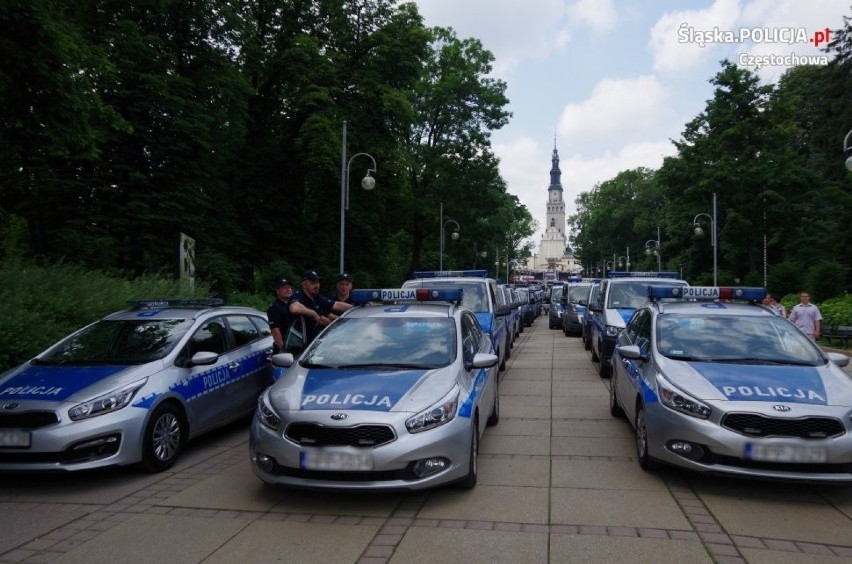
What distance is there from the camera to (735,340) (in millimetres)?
6520

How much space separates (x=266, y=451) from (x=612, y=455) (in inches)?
141

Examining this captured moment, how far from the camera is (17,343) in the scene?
8.33m

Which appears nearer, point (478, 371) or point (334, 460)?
point (334, 460)

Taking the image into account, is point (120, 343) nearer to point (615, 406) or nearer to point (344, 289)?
point (344, 289)

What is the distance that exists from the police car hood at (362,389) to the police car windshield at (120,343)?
1.74 m

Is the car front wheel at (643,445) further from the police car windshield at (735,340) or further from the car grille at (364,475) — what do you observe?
the car grille at (364,475)

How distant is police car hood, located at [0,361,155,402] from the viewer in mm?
5716

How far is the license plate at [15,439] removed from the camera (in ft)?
17.8

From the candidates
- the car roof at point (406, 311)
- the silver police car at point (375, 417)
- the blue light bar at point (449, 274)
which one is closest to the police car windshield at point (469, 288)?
the blue light bar at point (449, 274)

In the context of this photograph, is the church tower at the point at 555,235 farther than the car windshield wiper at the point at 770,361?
Yes

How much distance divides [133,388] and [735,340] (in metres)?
5.76

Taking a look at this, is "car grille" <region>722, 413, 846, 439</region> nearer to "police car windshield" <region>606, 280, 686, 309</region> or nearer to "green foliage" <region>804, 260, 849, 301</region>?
"police car windshield" <region>606, 280, 686, 309</region>

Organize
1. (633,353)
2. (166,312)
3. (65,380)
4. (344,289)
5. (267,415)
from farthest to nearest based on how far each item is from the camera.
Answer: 1. (344,289)
2. (166,312)
3. (633,353)
4. (65,380)
5. (267,415)

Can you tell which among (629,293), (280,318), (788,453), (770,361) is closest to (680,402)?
(788,453)
